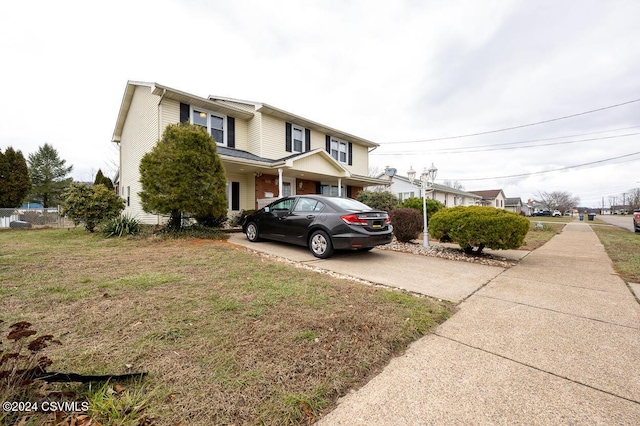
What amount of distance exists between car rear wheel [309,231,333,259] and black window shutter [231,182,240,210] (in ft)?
25.9

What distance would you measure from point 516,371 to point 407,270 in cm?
306

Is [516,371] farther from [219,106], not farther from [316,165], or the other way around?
[219,106]

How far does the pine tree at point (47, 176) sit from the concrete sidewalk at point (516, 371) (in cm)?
3813

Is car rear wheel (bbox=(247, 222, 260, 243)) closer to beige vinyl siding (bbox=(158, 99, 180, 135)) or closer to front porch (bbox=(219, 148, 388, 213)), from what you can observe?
front porch (bbox=(219, 148, 388, 213))

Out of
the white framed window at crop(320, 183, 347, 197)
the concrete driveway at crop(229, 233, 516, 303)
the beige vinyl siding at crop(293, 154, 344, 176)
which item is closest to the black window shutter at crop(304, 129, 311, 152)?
the beige vinyl siding at crop(293, 154, 344, 176)

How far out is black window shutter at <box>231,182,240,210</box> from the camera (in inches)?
503

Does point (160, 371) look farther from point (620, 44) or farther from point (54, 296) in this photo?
point (620, 44)

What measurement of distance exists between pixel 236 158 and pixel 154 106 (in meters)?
4.56

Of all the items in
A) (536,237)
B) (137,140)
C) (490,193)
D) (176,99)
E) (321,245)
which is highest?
A: (176,99)

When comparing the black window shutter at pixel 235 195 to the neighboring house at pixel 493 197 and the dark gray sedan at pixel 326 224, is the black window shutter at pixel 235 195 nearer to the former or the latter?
the dark gray sedan at pixel 326 224

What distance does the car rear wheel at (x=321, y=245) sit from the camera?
571cm

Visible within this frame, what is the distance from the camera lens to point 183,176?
7.57 meters

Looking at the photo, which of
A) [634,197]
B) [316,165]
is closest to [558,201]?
[634,197]

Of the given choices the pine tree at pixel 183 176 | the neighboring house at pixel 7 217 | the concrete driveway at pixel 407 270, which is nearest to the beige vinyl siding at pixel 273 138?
the pine tree at pixel 183 176
